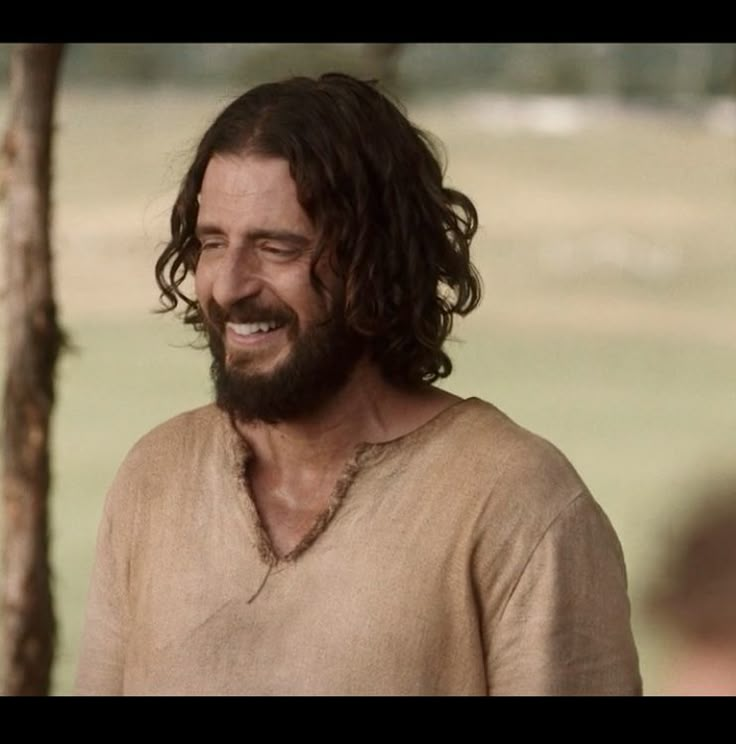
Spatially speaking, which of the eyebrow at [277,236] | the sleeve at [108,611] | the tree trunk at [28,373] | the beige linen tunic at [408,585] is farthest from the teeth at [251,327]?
the tree trunk at [28,373]

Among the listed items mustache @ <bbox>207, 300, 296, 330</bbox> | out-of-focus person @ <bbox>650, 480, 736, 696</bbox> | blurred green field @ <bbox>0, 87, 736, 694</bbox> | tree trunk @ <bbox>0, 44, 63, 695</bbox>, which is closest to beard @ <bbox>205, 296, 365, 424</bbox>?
mustache @ <bbox>207, 300, 296, 330</bbox>

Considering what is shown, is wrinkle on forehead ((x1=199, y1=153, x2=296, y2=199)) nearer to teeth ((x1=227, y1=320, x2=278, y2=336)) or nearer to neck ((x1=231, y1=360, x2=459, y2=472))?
teeth ((x1=227, y1=320, x2=278, y2=336))

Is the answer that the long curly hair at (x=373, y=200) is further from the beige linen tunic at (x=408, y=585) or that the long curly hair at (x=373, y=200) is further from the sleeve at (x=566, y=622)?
the sleeve at (x=566, y=622)

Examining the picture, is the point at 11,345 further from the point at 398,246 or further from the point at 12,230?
the point at 398,246

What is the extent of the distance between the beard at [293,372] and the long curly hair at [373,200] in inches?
1.7

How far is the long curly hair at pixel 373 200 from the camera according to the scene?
8.43 ft

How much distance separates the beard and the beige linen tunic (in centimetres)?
13

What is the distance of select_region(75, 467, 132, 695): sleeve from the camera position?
2.80 metres

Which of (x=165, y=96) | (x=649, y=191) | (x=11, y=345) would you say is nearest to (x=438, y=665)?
(x=11, y=345)

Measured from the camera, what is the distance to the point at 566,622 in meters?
2.51

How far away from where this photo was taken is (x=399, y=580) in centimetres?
256

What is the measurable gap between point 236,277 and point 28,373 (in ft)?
6.66

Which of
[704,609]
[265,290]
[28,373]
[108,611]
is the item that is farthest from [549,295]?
[265,290]

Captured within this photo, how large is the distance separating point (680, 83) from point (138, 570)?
6134 millimetres
